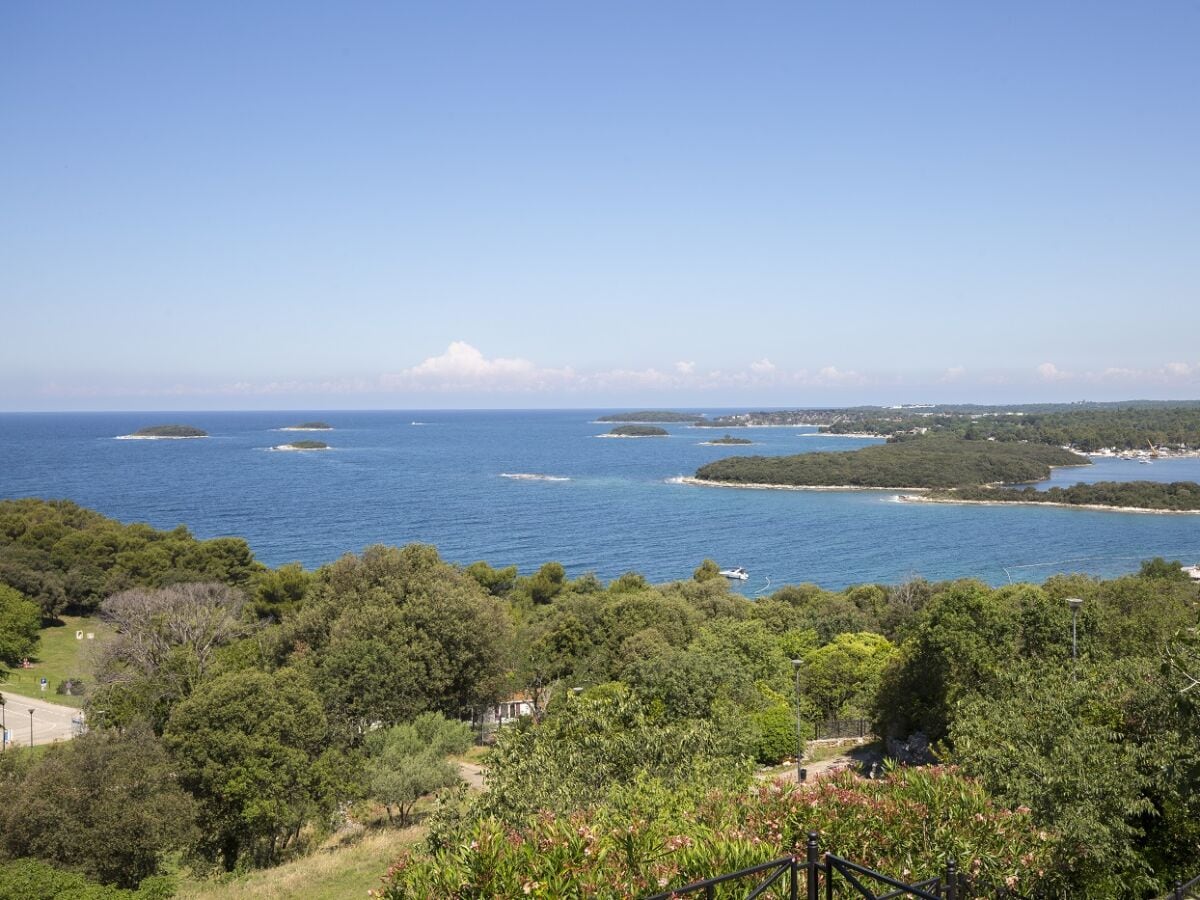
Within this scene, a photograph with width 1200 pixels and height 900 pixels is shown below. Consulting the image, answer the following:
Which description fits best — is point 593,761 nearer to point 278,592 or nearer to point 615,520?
point 278,592

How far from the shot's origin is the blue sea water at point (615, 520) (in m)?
68.9

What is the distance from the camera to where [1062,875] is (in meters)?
8.05

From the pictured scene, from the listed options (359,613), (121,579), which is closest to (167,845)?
(359,613)

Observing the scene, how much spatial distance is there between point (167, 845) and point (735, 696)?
13731mm

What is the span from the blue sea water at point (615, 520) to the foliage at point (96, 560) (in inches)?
558

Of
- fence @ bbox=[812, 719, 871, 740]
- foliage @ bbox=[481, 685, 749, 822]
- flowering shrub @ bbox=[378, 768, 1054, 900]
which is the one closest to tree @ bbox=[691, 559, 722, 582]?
fence @ bbox=[812, 719, 871, 740]

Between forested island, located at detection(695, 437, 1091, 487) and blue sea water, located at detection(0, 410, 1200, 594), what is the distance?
5.47 metres

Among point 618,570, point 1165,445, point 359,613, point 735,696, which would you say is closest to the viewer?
point 735,696

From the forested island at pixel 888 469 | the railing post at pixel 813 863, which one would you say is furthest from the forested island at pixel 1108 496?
the railing post at pixel 813 863

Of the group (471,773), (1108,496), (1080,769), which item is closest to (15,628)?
(471,773)

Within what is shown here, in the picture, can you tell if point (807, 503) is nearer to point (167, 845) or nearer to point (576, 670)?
point (576, 670)

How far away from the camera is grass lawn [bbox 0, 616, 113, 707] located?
31.7 m

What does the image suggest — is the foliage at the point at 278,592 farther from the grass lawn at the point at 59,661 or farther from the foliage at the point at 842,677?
the foliage at the point at 842,677

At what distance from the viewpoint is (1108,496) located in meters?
101
